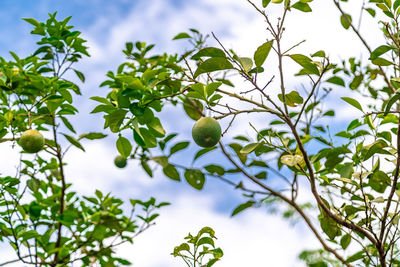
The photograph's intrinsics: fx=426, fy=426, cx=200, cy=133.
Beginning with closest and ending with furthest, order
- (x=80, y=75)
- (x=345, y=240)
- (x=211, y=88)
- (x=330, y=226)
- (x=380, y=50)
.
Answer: (x=211, y=88) < (x=380, y=50) < (x=330, y=226) < (x=345, y=240) < (x=80, y=75)

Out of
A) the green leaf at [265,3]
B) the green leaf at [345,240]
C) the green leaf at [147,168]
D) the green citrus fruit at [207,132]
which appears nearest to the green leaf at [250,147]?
the green citrus fruit at [207,132]

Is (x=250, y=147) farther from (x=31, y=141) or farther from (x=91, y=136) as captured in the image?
(x=91, y=136)

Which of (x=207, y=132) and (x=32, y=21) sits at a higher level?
(x=32, y=21)

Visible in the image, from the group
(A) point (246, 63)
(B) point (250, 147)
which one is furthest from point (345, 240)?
(A) point (246, 63)

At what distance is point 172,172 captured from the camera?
2.11 meters

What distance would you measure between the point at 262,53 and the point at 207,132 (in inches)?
12.5

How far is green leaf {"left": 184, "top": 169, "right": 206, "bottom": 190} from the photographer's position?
205 centimetres

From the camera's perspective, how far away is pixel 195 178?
207 cm

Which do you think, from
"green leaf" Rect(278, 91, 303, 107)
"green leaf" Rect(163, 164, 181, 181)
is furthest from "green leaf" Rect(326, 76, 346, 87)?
"green leaf" Rect(163, 164, 181, 181)

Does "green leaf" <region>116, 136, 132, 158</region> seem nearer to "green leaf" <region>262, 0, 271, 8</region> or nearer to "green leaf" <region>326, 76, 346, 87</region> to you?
"green leaf" <region>262, 0, 271, 8</region>

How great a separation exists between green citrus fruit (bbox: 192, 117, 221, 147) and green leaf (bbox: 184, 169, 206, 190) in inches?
26.5

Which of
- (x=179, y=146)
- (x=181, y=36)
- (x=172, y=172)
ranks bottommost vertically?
(x=172, y=172)

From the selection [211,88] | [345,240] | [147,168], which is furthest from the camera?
[147,168]

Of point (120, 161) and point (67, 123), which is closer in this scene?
point (67, 123)
